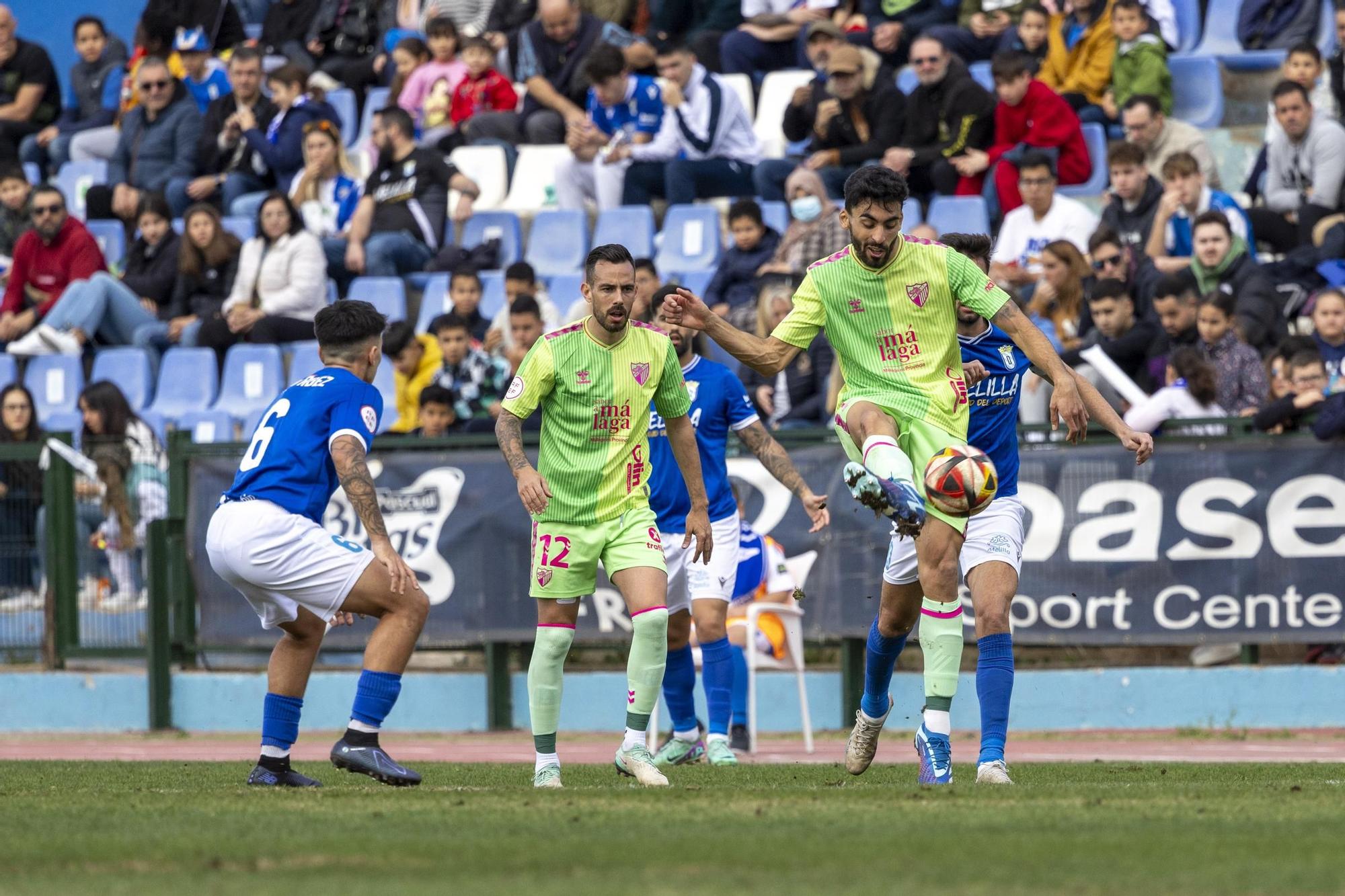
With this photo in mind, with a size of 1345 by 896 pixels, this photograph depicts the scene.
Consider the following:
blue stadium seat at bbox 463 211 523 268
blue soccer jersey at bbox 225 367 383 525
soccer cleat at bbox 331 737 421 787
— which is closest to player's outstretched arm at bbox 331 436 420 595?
blue soccer jersey at bbox 225 367 383 525

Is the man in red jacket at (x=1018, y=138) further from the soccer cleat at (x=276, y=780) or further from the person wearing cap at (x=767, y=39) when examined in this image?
the soccer cleat at (x=276, y=780)

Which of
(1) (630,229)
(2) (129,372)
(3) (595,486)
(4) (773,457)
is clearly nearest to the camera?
(3) (595,486)

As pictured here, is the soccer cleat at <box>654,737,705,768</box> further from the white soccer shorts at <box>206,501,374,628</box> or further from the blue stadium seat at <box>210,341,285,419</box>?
the blue stadium seat at <box>210,341,285,419</box>

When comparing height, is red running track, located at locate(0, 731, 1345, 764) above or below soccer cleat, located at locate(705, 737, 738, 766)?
below

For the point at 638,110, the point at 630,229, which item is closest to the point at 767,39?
the point at 638,110

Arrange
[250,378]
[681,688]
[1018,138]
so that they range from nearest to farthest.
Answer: [681,688]
[1018,138]
[250,378]

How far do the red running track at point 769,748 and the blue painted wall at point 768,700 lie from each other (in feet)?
0.48

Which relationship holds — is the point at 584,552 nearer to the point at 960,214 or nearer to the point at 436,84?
the point at 960,214

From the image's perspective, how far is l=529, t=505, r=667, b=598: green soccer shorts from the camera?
859 cm

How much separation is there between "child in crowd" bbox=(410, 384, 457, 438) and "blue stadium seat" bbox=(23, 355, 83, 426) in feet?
18.2

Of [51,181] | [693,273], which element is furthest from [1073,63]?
[51,181]

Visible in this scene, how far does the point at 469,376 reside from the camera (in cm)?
1527

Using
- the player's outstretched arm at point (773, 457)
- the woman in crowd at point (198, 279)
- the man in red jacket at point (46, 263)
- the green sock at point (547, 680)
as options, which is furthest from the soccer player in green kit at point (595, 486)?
the man in red jacket at point (46, 263)

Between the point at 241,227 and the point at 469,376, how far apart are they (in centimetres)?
559
